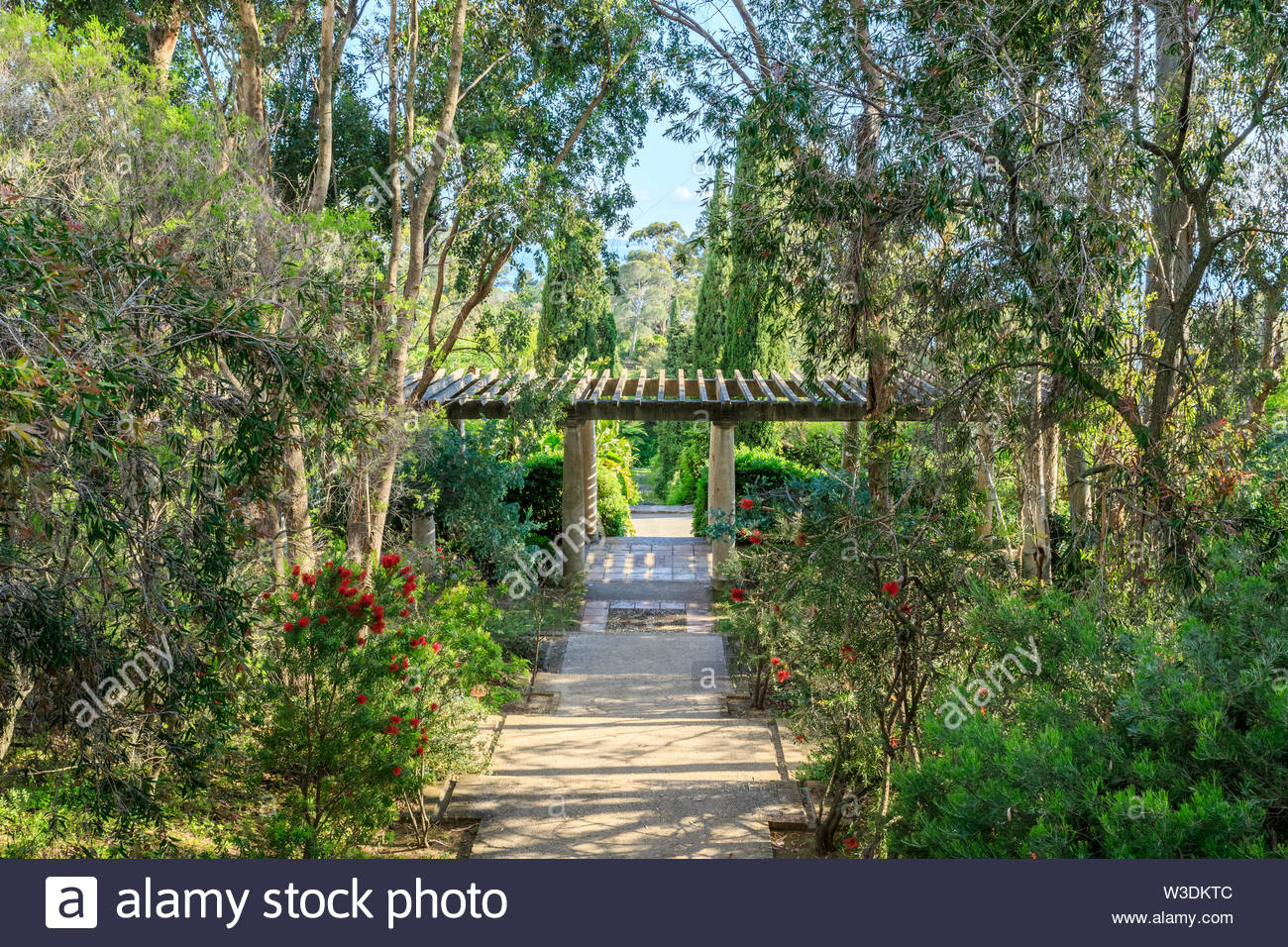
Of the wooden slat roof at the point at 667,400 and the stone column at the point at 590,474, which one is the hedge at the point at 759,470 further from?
the wooden slat roof at the point at 667,400

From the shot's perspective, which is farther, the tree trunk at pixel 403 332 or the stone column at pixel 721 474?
the stone column at pixel 721 474

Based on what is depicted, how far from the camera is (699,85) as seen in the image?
971cm

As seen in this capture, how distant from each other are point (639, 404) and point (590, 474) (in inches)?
126

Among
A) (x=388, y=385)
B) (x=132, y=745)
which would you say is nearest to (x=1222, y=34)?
(x=388, y=385)

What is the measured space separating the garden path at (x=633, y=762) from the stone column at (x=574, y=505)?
5.31ft

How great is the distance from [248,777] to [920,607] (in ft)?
13.3

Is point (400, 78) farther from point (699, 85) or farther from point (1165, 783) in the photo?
point (1165, 783)

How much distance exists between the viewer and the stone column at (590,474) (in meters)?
14.3

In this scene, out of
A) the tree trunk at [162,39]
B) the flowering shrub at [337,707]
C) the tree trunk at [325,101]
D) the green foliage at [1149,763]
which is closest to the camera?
the green foliage at [1149,763]

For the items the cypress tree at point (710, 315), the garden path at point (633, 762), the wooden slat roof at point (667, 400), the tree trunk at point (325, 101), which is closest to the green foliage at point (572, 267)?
the wooden slat roof at point (667, 400)

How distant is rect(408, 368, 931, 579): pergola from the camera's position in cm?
1211

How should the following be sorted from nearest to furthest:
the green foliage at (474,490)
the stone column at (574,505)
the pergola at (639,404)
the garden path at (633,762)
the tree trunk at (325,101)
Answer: the garden path at (633,762), the tree trunk at (325,101), the green foliage at (474,490), the pergola at (639,404), the stone column at (574,505)

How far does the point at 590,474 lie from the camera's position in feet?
51.0

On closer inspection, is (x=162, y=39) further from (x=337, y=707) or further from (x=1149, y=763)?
(x=1149, y=763)
